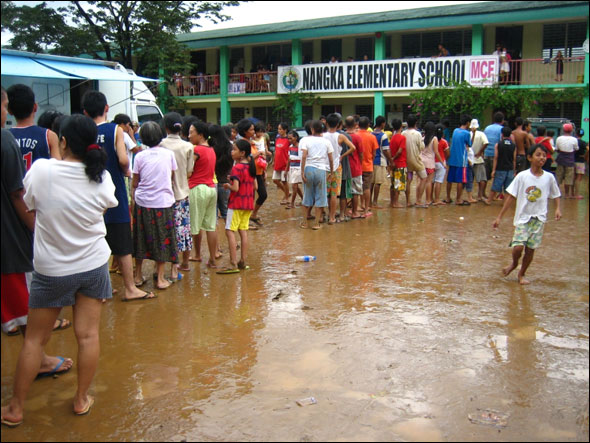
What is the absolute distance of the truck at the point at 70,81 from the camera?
10920 millimetres

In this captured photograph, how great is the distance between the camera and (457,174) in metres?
11.9

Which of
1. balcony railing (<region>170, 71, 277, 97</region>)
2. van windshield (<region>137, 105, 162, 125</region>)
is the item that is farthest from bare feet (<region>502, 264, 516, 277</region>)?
balcony railing (<region>170, 71, 277, 97</region>)

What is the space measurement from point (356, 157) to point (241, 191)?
382cm

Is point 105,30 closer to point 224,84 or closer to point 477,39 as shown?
point 224,84

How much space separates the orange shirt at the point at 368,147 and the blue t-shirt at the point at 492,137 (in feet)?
10.9

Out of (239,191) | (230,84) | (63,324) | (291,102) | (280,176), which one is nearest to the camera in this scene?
(63,324)

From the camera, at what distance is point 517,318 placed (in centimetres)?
518

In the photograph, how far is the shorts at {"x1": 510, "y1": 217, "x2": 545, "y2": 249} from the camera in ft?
19.9

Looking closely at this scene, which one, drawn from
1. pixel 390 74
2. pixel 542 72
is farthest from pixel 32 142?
pixel 542 72

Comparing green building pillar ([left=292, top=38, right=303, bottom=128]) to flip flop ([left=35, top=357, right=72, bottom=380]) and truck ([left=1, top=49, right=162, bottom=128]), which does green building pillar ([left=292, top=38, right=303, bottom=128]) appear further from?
flip flop ([left=35, top=357, right=72, bottom=380])

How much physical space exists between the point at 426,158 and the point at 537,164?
544 centimetres

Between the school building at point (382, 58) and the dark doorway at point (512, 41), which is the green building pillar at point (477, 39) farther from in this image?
the dark doorway at point (512, 41)

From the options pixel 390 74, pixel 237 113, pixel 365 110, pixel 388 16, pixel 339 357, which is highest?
pixel 388 16

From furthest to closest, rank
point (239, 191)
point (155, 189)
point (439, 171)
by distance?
point (439, 171) → point (239, 191) → point (155, 189)
